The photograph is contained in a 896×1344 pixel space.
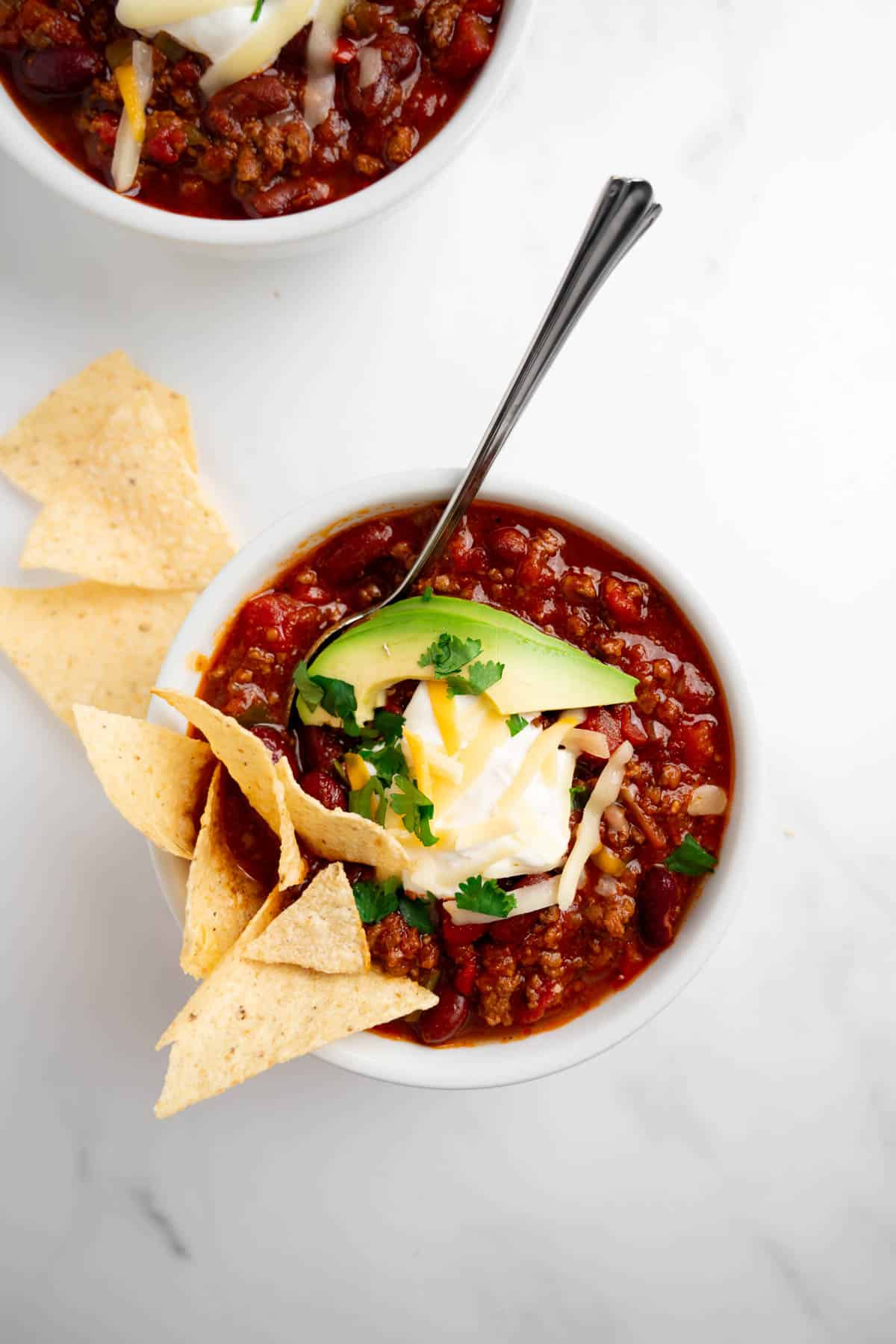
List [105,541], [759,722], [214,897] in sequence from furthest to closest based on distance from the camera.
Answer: [759,722] < [105,541] < [214,897]

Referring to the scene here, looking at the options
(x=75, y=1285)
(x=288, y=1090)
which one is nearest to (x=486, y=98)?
(x=288, y=1090)

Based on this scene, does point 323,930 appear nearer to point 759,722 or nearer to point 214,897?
point 214,897

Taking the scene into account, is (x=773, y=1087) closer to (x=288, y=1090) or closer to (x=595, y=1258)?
(x=595, y=1258)

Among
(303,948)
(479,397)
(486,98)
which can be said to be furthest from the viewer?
(479,397)

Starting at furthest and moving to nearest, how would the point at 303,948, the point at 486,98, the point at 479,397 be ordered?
the point at 479,397
the point at 486,98
the point at 303,948

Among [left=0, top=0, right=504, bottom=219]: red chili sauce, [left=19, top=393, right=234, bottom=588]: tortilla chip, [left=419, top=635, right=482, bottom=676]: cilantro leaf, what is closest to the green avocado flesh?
[left=419, top=635, right=482, bottom=676]: cilantro leaf

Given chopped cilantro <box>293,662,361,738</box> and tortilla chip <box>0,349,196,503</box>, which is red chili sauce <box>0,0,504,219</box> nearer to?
tortilla chip <box>0,349,196,503</box>

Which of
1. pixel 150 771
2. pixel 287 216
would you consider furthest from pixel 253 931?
pixel 287 216
